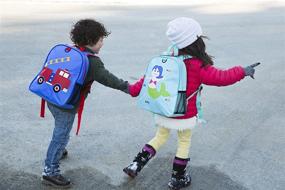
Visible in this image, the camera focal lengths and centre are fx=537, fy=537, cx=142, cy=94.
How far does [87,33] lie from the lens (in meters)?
3.65

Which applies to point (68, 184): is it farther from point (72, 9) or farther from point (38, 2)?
point (38, 2)

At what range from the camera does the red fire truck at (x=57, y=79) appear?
3.58 meters

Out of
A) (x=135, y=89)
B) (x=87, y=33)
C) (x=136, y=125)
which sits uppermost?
(x=87, y=33)

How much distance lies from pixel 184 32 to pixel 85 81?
2.44ft

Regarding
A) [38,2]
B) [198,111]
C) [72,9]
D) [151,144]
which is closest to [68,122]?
[151,144]

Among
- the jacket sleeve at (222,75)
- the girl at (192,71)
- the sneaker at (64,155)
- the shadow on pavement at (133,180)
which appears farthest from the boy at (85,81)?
the jacket sleeve at (222,75)

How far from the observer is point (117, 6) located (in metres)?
12.3

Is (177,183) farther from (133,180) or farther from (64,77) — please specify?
(64,77)

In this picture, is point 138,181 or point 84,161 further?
point 84,161

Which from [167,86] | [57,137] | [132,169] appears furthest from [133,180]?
[167,86]

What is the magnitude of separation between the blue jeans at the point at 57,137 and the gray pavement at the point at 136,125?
16cm

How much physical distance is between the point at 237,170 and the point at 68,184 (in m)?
1.36

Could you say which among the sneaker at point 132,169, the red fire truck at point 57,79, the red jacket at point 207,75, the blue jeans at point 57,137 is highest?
the red jacket at point 207,75

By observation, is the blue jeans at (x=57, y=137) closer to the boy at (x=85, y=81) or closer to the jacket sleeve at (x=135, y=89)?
the boy at (x=85, y=81)
